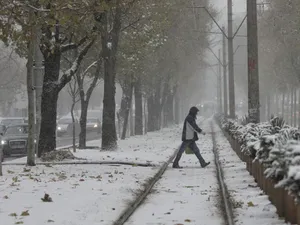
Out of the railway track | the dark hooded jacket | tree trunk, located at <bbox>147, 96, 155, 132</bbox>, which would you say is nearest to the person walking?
the dark hooded jacket

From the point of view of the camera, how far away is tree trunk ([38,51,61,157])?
18797 mm

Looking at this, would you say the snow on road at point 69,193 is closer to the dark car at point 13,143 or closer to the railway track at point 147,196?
the railway track at point 147,196

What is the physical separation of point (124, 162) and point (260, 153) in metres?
8.37

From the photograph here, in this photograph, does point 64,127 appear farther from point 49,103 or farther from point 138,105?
point 49,103

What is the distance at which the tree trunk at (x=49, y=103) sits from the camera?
1880 centimetres

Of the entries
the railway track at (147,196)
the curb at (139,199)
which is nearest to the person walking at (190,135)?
the curb at (139,199)

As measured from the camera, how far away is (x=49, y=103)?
62.0 feet

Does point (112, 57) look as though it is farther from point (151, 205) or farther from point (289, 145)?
point (289, 145)

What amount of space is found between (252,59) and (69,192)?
35.1ft

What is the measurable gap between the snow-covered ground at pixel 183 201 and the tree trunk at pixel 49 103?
438 centimetres

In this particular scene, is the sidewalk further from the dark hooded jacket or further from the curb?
the dark hooded jacket

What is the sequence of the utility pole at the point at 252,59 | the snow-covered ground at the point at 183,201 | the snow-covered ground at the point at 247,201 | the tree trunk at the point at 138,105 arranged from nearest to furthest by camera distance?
the snow-covered ground at the point at 247,201 → the snow-covered ground at the point at 183,201 → the utility pole at the point at 252,59 → the tree trunk at the point at 138,105

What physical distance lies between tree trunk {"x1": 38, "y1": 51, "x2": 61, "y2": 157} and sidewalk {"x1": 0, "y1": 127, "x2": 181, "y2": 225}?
1521 millimetres

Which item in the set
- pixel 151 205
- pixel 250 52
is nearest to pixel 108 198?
pixel 151 205
